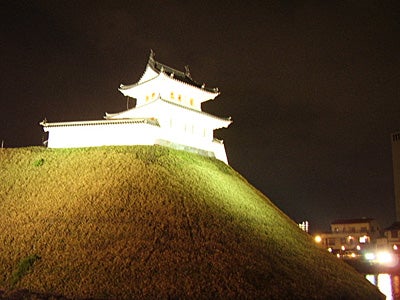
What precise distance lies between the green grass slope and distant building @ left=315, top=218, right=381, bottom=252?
4087 centimetres

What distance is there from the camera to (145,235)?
22.4 m

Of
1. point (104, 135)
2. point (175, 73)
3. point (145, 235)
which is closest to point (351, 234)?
point (175, 73)

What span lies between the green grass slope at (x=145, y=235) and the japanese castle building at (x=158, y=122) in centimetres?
178

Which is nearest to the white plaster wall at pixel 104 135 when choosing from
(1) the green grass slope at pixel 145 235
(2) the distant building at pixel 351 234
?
(1) the green grass slope at pixel 145 235

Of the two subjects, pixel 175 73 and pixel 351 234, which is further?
pixel 351 234

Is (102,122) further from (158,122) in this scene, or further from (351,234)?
(351,234)

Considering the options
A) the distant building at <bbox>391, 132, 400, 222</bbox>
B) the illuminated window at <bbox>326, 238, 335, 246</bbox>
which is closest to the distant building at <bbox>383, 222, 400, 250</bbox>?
the distant building at <bbox>391, 132, 400, 222</bbox>

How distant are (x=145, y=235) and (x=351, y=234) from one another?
182 feet

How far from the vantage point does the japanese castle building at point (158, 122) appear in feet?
112

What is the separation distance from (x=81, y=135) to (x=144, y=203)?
1224 cm

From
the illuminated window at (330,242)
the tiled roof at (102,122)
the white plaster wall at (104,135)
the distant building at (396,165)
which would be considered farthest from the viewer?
the illuminated window at (330,242)

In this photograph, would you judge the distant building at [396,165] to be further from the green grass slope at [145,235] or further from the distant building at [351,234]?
the green grass slope at [145,235]

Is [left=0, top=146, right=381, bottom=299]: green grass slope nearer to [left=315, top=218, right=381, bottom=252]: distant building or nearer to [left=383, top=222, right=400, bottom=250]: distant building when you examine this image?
[left=383, top=222, right=400, bottom=250]: distant building

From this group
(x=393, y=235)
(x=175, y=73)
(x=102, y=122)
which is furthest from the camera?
(x=393, y=235)
